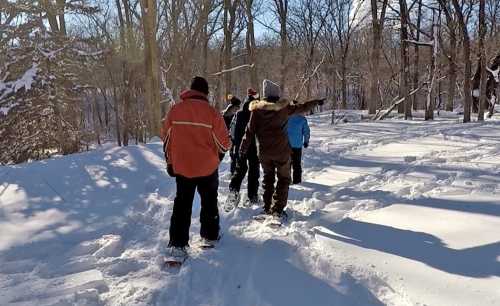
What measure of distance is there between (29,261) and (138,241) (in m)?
1.11

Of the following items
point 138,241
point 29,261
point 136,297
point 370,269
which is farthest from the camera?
point 138,241

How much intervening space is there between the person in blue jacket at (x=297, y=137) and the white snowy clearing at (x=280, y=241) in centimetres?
42

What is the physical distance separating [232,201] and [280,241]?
169cm

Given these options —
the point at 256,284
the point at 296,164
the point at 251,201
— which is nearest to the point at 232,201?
the point at 251,201

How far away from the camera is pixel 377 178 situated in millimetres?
7500

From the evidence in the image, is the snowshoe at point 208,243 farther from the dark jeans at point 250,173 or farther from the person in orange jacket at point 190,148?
the dark jeans at point 250,173

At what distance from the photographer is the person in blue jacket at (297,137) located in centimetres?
728

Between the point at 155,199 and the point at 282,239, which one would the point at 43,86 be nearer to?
the point at 155,199

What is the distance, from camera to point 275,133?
17.6 feet

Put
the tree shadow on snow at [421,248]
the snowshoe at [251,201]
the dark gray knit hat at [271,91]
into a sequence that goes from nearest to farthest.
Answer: the tree shadow on snow at [421,248] → the dark gray knit hat at [271,91] → the snowshoe at [251,201]

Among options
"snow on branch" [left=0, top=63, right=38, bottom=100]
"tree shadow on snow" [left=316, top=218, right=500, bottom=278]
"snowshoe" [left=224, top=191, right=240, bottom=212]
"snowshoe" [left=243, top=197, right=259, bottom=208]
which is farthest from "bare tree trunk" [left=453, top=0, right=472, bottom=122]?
"snow on branch" [left=0, top=63, right=38, bottom=100]

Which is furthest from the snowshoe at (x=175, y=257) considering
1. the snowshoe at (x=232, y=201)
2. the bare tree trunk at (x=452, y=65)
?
the bare tree trunk at (x=452, y=65)

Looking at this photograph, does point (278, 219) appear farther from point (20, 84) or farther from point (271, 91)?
point (20, 84)

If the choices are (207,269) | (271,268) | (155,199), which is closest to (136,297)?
(207,269)
